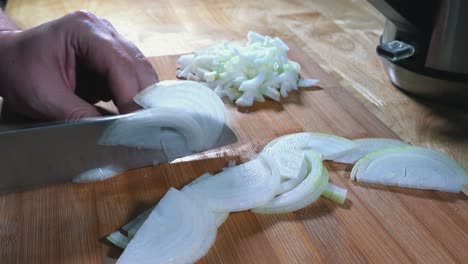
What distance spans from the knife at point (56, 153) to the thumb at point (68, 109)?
0.15ft

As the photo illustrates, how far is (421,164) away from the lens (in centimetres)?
87

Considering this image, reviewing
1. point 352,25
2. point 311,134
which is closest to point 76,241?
point 311,134

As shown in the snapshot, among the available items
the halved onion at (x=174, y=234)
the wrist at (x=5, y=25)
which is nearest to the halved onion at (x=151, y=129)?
the halved onion at (x=174, y=234)

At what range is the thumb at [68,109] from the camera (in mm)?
863

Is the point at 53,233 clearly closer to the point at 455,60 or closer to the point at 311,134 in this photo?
the point at 311,134

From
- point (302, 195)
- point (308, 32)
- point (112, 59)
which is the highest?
point (112, 59)

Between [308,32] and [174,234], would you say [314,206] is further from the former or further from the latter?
[308,32]

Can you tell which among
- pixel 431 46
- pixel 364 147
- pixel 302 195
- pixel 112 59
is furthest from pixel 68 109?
pixel 431 46

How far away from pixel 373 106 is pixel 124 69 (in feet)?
1.95

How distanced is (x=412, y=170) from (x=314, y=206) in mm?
201

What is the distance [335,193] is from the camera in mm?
816

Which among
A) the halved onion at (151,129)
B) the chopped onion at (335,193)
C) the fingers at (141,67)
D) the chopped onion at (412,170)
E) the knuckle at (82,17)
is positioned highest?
the knuckle at (82,17)

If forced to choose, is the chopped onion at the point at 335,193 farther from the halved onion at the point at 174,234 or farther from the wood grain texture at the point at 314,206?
the halved onion at the point at 174,234

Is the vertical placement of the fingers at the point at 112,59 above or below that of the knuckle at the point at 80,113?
above
